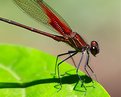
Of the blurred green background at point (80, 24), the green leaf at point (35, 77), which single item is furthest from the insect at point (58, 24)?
the blurred green background at point (80, 24)

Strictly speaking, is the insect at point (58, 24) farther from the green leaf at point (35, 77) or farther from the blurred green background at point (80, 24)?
the blurred green background at point (80, 24)

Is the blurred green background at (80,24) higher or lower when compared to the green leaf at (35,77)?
lower

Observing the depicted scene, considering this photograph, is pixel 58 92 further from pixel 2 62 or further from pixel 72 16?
pixel 72 16

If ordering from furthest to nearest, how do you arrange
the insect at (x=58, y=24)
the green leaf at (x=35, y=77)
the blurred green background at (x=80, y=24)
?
the blurred green background at (x=80, y=24)
the insect at (x=58, y=24)
the green leaf at (x=35, y=77)

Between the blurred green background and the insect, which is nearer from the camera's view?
the insect

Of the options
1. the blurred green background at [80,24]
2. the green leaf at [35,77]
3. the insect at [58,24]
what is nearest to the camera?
the green leaf at [35,77]

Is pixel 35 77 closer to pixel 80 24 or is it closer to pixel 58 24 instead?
pixel 58 24

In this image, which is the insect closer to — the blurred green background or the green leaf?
the green leaf

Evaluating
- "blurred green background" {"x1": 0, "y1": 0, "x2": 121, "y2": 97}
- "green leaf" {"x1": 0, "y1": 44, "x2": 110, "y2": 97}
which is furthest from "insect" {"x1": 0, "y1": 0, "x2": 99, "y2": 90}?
"blurred green background" {"x1": 0, "y1": 0, "x2": 121, "y2": 97}

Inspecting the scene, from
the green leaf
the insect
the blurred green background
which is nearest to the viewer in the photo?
the green leaf
